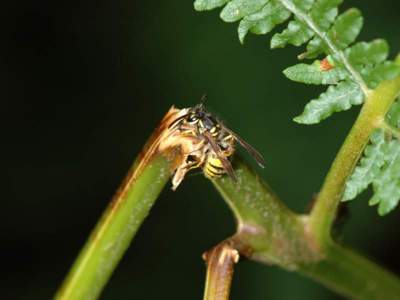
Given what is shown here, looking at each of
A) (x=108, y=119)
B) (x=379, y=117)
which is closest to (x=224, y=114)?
(x=108, y=119)

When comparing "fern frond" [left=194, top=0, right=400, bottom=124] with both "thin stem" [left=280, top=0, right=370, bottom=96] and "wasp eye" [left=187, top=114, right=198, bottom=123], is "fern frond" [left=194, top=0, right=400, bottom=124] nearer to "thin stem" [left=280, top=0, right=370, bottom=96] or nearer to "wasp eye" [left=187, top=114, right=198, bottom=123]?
"thin stem" [left=280, top=0, right=370, bottom=96]

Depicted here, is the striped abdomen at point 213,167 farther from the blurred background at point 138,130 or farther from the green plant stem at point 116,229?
the blurred background at point 138,130

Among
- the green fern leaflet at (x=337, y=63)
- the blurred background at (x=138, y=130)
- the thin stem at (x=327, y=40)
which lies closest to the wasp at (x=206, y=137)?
the green fern leaflet at (x=337, y=63)

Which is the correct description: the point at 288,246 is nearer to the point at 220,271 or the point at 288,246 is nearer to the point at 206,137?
the point at 220,271

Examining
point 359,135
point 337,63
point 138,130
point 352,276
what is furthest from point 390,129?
point 138,130

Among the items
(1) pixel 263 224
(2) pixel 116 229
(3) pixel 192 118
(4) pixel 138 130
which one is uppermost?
(3) pixel 192 118

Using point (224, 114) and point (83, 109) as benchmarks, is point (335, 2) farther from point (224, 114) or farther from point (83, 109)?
point (83, 109)
